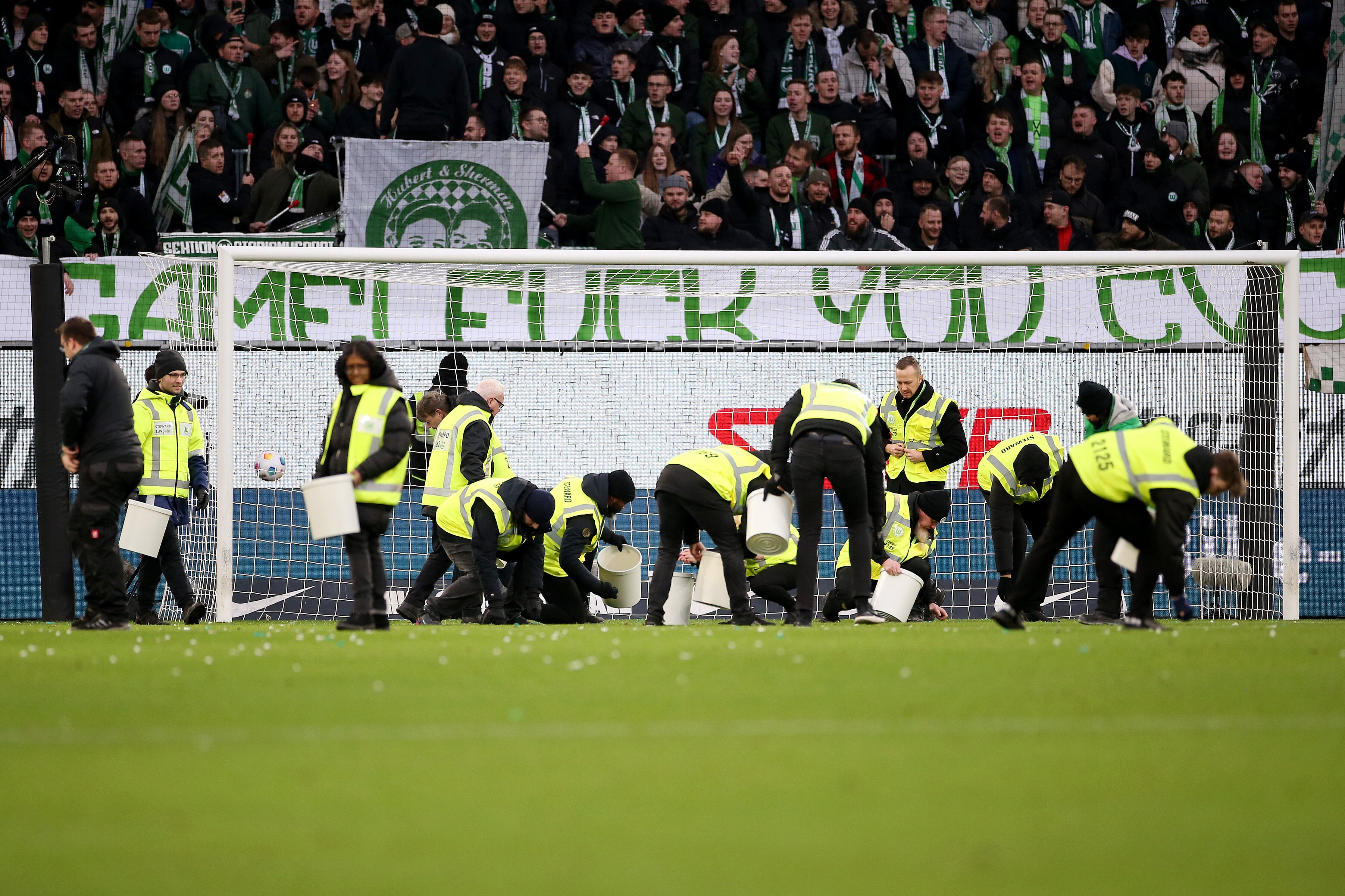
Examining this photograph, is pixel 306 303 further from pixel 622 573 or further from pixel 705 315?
pixel 622 573

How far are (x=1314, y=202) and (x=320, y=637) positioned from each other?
1092 cm

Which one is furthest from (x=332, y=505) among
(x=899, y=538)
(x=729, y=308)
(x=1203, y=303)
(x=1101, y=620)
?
(x=1203, y=303)

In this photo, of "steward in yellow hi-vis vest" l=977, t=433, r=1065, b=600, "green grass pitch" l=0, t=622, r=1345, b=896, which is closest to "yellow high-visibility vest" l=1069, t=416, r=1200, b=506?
"green grass pitch" l=0, t=622, r=1345, b=896

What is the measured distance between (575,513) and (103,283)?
15.6 ft

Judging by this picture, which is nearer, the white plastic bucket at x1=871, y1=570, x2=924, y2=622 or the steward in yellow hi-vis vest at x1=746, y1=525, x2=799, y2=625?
the white plastic bucket at x1=871, y1=570, x2=924, y2=622

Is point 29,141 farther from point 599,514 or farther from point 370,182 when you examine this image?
point 599,514

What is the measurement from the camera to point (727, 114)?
15156mm

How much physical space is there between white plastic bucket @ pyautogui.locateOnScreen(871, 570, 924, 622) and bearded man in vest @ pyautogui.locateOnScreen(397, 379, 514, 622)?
9.36 ft

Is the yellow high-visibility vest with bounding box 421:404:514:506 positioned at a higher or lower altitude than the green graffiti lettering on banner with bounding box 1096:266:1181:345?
lower

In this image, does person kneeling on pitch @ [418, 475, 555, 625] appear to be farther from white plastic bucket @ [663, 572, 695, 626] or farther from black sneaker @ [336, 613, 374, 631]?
black sneaker @ [336, 613, 374, 631]

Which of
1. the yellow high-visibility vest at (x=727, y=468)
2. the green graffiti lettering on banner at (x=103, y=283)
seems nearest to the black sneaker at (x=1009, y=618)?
the yellow high-visibility vest at (x=727, y=468)

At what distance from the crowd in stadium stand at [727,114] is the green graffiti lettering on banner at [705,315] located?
1.08 metres

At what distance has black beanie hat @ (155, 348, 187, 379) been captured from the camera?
1138 cm

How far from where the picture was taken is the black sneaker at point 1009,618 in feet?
30.2
